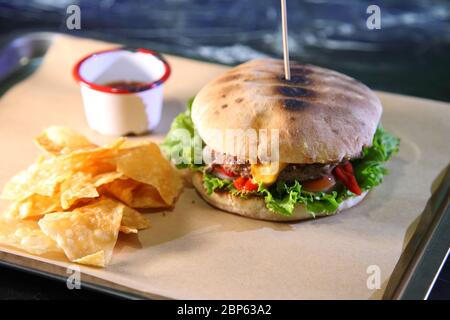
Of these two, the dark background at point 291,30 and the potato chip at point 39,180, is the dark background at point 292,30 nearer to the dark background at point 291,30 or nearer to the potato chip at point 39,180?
the dark background at point 291,30

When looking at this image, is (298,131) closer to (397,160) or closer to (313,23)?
(397,160)

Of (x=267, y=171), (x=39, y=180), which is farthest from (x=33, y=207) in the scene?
(x=267, y=171)

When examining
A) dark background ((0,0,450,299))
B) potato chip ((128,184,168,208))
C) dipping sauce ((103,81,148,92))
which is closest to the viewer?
potato chip ((128,184,168,208))

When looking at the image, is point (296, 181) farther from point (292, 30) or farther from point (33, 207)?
point (292, 30)

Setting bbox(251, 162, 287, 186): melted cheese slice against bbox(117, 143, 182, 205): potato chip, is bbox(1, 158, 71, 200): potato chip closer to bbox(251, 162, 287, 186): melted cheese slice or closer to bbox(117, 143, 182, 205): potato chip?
bbox(117, 143, 182, 205): potato chip

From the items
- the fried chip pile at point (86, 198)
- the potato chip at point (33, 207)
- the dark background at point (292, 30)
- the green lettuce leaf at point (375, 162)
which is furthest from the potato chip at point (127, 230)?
the dark background at point (292, 30)

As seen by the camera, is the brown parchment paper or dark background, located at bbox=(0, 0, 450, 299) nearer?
the brown parchment paper

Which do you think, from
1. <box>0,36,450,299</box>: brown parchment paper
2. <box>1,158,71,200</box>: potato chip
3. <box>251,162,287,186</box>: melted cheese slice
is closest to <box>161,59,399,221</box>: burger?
<box>251,162,287,186</box>: melted cheese slice
